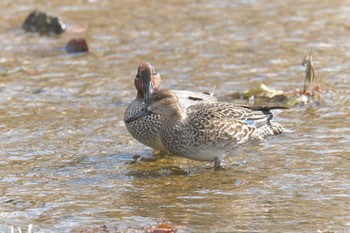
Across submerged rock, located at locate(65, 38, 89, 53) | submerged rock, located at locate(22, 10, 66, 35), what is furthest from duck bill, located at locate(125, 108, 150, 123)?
submerged rock, located at locate(22, 10, 66, 35)

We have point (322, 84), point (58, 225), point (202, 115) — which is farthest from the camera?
point (322, 84)

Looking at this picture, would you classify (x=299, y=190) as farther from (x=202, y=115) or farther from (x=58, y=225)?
(x=58, y=225)

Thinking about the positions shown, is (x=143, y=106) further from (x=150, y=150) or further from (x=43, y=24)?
(x=43, y=24)

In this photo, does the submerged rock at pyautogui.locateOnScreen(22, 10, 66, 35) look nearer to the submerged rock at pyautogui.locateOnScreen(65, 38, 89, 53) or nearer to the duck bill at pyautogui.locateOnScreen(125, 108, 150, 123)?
the submerged rock at pyautogui.locateOnScreen(65, 38, 89, 53)

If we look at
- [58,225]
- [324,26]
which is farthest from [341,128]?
[324,26]

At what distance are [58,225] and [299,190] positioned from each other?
1800 millimetres

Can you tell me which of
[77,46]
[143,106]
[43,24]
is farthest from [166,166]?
[43,24]

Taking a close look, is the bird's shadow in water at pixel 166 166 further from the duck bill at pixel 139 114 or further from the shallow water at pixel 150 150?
the duck bill at pixel 139 114

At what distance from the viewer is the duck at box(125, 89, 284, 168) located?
7.57 metres

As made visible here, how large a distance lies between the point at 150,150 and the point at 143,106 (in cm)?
52

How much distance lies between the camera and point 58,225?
628 centimetres

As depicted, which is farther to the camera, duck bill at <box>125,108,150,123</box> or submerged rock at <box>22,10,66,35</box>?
submerged rock at <box>22,10,66,35</box>

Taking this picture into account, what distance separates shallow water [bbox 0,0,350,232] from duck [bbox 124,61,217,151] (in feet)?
0.66

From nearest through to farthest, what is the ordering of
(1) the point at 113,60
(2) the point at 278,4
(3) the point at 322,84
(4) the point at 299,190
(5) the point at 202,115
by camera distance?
(4) the point at 299,190, (5) the point at 202,115, (3) the point at 322,84, (1) the point at 113,60, (2) the point at 278,4
